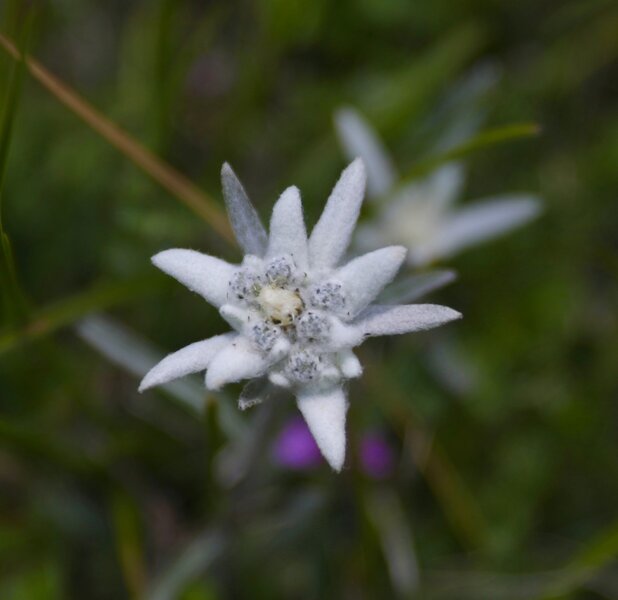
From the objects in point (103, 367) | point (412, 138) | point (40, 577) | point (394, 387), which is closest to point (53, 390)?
point (103, 367)

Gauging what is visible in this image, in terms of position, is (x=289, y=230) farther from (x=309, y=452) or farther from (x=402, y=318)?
(x=309, y=452)

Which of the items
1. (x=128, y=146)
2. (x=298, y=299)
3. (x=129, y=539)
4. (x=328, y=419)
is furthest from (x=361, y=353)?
(x=328, y=419)

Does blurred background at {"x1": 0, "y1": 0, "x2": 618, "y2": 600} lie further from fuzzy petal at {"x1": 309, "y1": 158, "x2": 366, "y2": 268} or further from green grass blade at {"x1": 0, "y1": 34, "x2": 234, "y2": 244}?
fuzzy petal at {"x1": 309, "y1": 158, "x2": 366, "y2": 268}

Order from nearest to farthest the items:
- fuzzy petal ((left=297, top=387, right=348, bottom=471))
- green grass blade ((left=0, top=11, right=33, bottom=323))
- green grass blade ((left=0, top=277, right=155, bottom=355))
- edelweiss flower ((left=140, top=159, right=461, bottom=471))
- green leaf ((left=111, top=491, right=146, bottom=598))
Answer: fuzzy petal ((left=297, top=387, right=348, bottom=471)) < edelweiss flower ((left=140, top=159, right=461, bottom=471)) < green grass blade ((left=0, top=11, right=33, bottom=323)) < green grass blade ((left=0, top=277, right=155, bottom=355)) < green leaf ((left=111, top=491, right=146, bottom=598))

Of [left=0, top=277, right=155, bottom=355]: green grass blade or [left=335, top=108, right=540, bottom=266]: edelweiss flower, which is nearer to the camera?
[left=0, top=277, right=155, bottom=355]: green grass blade

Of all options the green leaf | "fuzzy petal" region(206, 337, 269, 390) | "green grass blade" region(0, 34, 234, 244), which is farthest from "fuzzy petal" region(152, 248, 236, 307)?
the green leaf
